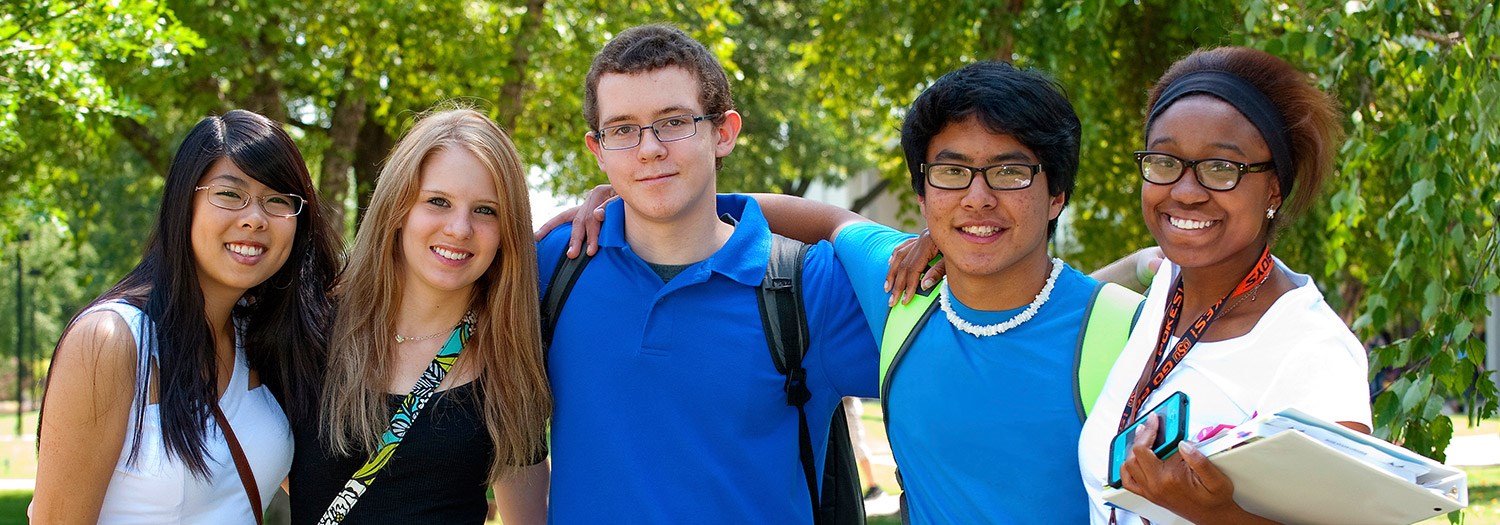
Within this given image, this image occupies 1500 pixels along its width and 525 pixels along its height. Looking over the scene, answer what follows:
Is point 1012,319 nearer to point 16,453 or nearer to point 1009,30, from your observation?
point 1009,30

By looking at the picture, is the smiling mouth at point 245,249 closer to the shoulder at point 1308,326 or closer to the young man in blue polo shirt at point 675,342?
the young man in blue polo shirt at point 675,342

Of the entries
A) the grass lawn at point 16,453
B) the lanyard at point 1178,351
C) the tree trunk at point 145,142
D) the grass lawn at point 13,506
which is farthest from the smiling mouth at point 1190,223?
the grass lawn at point 16,453

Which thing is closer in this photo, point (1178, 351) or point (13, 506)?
point (1178, 351)

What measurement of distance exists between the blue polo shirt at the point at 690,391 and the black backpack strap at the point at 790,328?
0.02 metres

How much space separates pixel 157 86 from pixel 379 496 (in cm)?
611

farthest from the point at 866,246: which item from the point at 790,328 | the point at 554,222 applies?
the point at 554,222

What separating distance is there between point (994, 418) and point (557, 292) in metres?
1.24

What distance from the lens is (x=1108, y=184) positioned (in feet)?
28.5

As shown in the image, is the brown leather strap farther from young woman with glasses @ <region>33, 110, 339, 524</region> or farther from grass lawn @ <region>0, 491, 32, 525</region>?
grass lawn @ <region>0, 491, 32, 525</region>

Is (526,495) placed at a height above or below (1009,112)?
below

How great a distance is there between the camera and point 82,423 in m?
2.63

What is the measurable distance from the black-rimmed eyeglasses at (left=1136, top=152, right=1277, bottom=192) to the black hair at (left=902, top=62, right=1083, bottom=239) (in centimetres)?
29

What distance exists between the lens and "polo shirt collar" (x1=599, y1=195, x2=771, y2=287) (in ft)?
9.89

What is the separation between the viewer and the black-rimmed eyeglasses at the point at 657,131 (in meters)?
3.01
